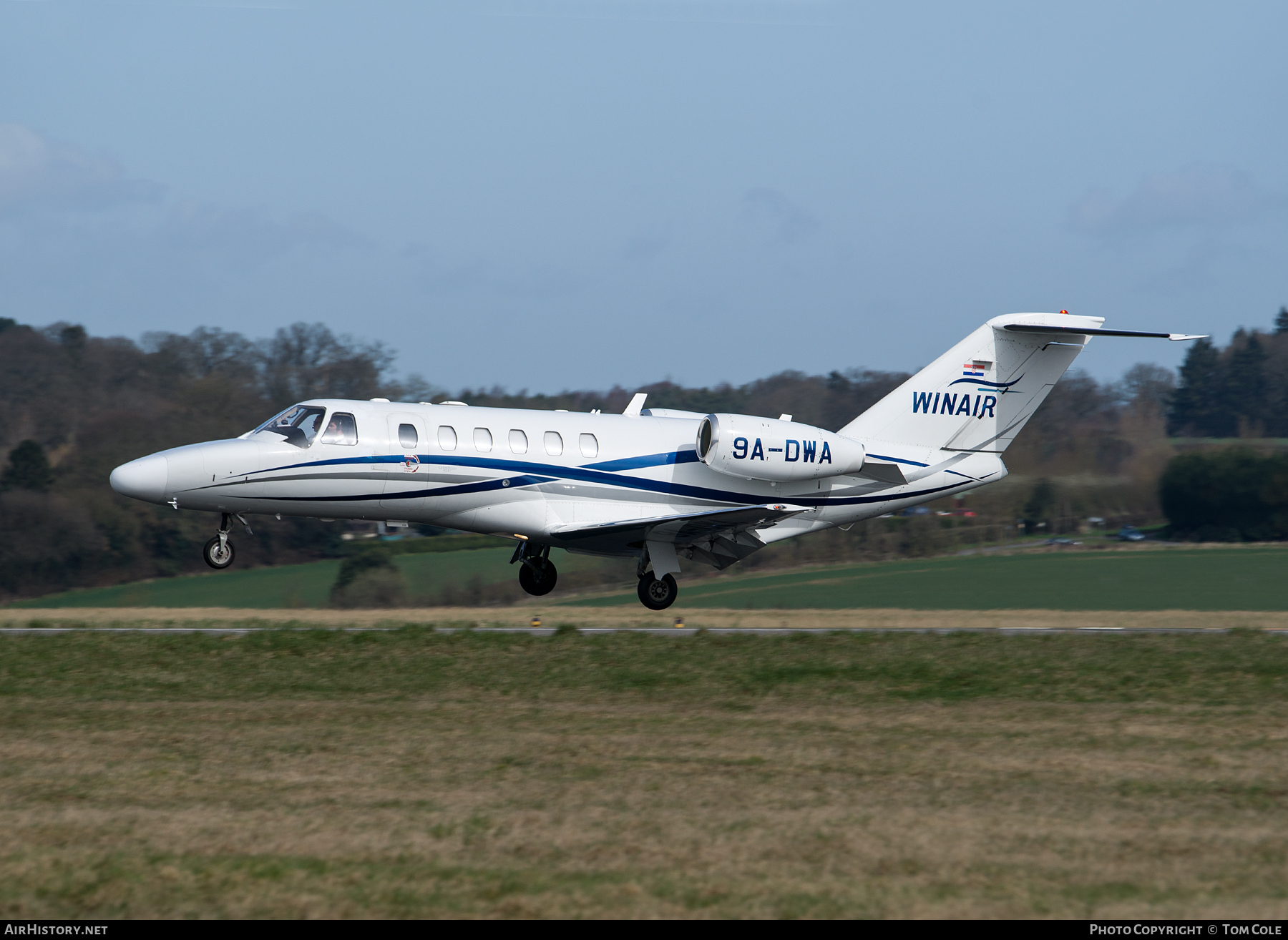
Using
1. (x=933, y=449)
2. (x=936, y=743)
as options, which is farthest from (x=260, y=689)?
(x=933, y=449)

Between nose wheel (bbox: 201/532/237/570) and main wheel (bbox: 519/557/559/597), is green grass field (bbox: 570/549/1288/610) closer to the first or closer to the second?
main wheel (bbox: 519/557/559/597)

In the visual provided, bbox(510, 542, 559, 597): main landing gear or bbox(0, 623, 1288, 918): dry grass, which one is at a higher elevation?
bbox(510, 542, 559, 597): main landing gear

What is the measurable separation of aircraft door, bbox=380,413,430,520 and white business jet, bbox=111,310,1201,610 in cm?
2

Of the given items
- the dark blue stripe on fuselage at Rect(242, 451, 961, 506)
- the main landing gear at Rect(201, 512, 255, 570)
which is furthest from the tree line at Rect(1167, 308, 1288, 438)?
the main landing gear at Rect(201, 512, 255, 570)

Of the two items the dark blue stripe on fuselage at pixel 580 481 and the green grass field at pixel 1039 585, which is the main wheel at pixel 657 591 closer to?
the dark blue stripe on fuselage at pixel 580 481

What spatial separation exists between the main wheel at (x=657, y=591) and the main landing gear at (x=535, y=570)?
172 centimetres

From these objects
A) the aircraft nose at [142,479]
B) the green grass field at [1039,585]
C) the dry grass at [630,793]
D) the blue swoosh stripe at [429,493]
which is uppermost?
the aircraft nose at [142,479]

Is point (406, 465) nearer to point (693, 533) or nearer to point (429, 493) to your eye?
point (429, 493)

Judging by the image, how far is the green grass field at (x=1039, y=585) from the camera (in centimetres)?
2995

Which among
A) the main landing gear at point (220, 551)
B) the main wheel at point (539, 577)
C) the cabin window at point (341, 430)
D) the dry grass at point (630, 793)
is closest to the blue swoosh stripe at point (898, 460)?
the main wheel at point (539, 577)

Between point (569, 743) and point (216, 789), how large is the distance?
8.70 ft

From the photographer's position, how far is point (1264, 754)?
9125 mm

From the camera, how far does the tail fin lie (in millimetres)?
19750

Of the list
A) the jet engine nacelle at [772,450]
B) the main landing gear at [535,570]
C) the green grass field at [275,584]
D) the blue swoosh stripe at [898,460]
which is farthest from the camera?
the green grass field at [275,584]
